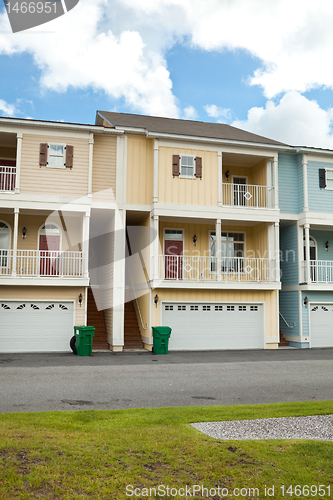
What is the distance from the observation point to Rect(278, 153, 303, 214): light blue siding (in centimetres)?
1972

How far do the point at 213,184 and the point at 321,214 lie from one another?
523 cm

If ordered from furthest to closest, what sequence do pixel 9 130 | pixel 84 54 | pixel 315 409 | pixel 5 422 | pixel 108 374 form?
→ pixel 9 130, pixel 84 54, pixel 108 374, pixel 315 409, pixel 5 422

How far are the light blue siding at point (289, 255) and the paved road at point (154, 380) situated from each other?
5144mm

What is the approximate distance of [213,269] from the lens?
19.4m

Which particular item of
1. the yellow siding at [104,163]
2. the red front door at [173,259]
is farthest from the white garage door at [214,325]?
the yellow siding at [104,163]

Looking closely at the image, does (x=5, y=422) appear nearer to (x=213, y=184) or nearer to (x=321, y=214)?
(x=213, y=184)

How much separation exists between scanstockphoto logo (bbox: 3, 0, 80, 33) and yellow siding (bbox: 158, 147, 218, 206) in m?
10.3

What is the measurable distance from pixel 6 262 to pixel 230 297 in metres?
9.33

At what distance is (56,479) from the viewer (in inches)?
160

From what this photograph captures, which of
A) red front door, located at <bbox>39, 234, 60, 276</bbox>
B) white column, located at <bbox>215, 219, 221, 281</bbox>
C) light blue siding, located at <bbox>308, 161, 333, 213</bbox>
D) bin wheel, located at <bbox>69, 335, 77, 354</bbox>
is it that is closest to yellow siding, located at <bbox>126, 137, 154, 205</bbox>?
white column, located at <bbox>215, 219, 221, 281</bbox>

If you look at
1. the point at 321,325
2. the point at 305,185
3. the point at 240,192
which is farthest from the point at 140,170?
the point at 321,325

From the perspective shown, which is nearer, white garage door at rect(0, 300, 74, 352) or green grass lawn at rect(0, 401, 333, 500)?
green grass lawn at rect(0, 401, 333, 500)

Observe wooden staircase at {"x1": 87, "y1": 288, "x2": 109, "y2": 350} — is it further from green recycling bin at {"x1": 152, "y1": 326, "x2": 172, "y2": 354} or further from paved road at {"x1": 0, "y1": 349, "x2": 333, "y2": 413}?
green recycling bin at {"x1": 152, "y1": 326, "x2": 172, "y2": 354}

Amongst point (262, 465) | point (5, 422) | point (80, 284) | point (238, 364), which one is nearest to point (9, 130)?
point (80, 284)
